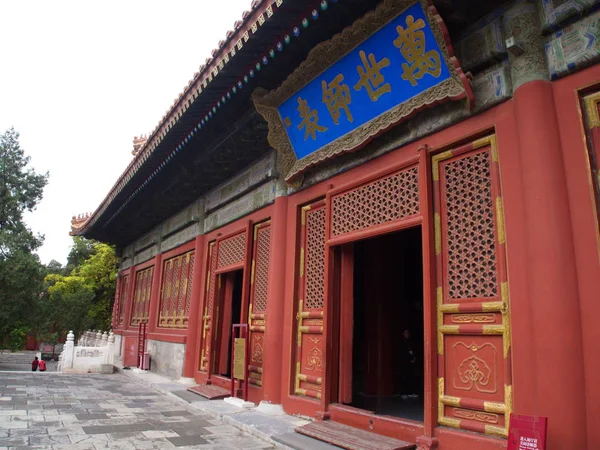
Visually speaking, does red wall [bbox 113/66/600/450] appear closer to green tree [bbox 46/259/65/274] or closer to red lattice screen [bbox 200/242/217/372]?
red lattice screen [bbox 200/242/217/372]

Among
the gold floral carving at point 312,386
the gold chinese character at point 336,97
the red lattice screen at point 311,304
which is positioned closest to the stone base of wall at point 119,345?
the red lattice screen at point 311,304

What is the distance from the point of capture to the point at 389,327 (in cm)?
647

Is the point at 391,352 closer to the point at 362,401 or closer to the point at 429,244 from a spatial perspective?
the point at 362,401

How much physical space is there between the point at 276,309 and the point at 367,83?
3.02 meters

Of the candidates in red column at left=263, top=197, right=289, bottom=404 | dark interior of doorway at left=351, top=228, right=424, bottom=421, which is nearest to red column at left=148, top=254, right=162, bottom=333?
dark interior of doorway at left=351, top=228, right=424, bottom=421

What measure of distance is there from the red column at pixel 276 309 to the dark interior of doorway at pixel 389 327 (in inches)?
47.6

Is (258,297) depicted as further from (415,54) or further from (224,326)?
(415,54)

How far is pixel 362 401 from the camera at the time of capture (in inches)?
237

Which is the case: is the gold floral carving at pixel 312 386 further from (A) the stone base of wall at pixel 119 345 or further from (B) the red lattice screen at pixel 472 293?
(A) the stone base of wall at pixel 119 345

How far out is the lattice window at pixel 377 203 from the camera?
14.0 ft

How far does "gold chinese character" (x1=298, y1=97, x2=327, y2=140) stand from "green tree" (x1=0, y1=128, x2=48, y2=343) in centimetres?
1298

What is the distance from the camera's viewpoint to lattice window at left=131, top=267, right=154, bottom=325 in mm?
12639

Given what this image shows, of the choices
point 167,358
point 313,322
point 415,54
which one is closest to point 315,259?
point 313,322

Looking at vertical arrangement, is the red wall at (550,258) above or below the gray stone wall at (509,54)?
below
